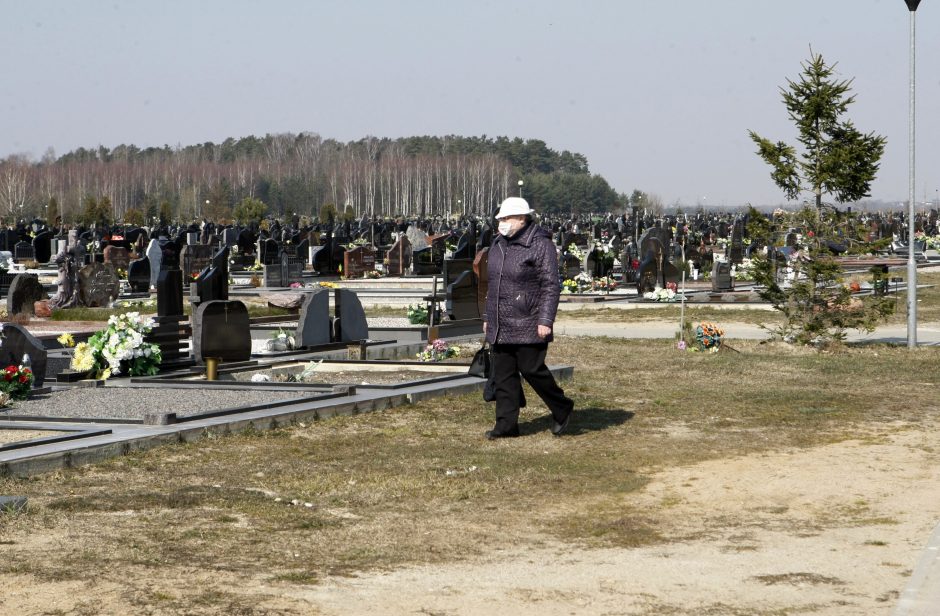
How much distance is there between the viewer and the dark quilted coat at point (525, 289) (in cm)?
1072

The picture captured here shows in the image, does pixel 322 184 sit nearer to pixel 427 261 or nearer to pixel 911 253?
pixel 427 261

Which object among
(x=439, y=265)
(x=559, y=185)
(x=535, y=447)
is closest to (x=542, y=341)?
(x=535, y=447)

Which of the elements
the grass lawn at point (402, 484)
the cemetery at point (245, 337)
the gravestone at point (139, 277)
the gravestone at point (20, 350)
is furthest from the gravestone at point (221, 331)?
the gravestone at point (139, 277)

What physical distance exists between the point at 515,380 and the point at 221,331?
584cm

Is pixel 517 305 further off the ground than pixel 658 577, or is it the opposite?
pixel 517 305

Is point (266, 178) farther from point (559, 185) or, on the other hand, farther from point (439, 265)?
point (439, 265)

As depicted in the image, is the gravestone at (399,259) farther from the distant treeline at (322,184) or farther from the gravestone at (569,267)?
the distant treeline at (322,184)

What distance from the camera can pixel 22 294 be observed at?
901 inches

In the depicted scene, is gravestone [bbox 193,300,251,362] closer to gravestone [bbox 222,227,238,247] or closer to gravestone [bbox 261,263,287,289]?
gravestone [bbox 261,263,287,289]

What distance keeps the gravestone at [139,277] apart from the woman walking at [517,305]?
21644mm

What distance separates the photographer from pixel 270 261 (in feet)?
140

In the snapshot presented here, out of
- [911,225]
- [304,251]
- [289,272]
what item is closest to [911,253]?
[911,225]

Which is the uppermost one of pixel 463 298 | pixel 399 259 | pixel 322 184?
pixel 322 184

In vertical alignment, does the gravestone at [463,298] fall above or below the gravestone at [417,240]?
below
